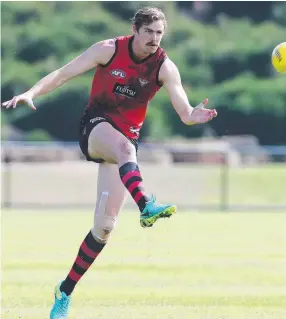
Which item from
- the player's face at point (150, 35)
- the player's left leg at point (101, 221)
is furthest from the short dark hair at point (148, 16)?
the player's left leg at point (101, 221)

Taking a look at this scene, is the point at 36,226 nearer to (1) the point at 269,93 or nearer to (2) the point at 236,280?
(2) the point at 236,280

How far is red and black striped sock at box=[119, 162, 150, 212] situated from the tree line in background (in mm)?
37632

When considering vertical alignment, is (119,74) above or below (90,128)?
above

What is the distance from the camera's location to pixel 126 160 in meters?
7.48

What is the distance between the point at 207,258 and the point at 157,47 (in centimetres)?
575

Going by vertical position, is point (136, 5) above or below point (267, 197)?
above

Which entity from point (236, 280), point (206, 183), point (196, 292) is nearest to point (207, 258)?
point (236, 280)

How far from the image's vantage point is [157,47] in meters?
7.85

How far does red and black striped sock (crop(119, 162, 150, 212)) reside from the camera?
719 cm

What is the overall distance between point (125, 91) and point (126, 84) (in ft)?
0.18

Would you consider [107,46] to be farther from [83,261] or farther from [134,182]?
[83,261]

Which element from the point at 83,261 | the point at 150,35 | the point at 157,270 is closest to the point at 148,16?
the point at 150,35

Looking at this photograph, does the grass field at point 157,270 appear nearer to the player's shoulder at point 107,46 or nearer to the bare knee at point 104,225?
the bare knee at point 104,225

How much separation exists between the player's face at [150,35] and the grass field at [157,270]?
2.08 metres
